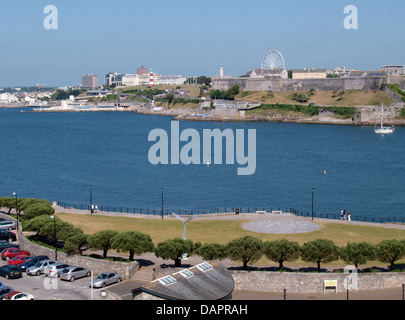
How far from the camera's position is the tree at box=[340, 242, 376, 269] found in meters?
19.8

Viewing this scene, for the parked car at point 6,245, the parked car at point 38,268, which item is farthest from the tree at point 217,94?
the parked car at point 38,268

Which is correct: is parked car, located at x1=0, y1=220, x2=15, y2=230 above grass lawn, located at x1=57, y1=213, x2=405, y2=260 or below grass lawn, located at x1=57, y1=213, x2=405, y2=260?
above

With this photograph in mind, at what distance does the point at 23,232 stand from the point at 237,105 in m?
90.6

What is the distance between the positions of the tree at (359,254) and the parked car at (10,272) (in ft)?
36.8

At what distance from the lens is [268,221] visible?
27.6 m

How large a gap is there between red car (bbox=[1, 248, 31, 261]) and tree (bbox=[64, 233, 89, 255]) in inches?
76.0

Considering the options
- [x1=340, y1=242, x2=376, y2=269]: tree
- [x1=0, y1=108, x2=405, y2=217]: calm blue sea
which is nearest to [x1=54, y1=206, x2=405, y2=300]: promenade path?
[x1=340, y1=242, x2=376, y2=269]: tree

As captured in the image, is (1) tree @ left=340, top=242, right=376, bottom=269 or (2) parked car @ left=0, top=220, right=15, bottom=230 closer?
(1) tree @ left=340, top=242, right=376, bottom=269

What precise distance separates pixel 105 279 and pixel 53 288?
1705 mm

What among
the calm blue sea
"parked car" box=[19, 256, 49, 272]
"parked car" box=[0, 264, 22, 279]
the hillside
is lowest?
the calm blue sea

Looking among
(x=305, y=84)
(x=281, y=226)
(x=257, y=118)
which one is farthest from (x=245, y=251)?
(x=305, y=84)
